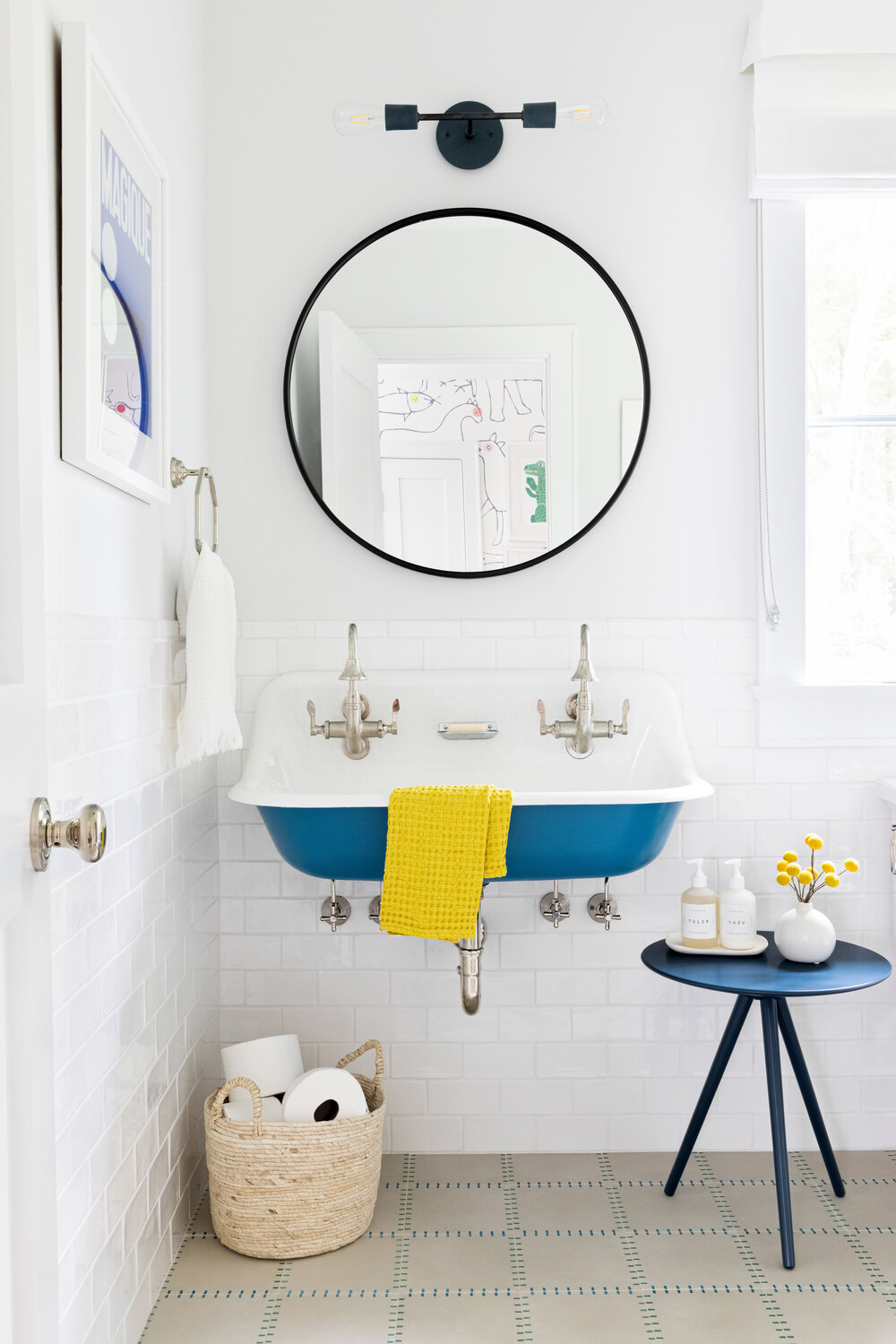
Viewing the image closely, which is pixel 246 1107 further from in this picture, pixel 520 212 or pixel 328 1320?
pixel 520 212

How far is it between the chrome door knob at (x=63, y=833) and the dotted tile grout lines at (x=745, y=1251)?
1.43 metres

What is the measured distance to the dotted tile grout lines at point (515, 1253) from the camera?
5.76ft

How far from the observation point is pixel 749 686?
7.74 ft

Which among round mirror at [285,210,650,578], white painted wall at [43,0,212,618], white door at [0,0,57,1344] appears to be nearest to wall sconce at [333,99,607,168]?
round mirror at [285,210,650,578]

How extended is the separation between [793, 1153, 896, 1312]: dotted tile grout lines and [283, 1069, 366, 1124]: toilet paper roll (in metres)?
0.93

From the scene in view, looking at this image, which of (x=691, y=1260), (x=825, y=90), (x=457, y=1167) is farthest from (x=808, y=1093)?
(x=825, y=90)

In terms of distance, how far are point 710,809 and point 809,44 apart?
162 cm

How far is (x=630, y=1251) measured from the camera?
1.96m

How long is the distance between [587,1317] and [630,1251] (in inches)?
8.6

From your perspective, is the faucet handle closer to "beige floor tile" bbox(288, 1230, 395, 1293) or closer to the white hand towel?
the white hand towel

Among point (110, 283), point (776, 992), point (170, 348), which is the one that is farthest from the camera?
point (170, 348)

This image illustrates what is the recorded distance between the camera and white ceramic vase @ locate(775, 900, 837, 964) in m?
2.06

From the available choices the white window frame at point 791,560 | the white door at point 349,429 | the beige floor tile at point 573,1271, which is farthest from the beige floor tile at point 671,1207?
the white door at point 349,429

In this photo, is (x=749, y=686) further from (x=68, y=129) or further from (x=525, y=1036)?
(x=68, y=129)
